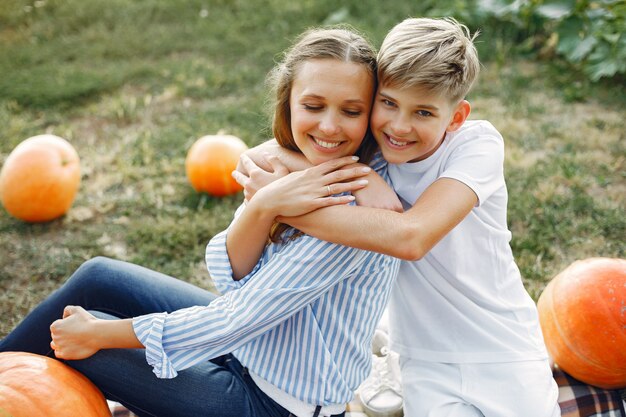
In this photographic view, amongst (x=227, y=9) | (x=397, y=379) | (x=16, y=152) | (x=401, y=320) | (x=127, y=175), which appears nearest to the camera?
(x=401, y=320)

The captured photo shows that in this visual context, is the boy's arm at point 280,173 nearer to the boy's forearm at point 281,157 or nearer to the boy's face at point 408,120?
the boy's forearm at point 281,157

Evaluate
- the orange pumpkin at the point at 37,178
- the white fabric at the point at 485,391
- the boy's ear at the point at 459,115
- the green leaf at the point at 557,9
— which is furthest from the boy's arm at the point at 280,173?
the green leaf at the point at 557,9

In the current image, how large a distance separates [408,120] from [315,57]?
1.30 feet

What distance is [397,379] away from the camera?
2.78m

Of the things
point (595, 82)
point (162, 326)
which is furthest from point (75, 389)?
point (595, 82)

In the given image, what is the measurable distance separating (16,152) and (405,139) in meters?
3.04

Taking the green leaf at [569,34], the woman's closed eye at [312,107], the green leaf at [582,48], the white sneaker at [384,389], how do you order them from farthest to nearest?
the green leaf at [569,34]
the green leaf at [582,48]
the white sneaker at [384,389]
the woman's closed eye at [312,107]

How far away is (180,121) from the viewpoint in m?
5.73

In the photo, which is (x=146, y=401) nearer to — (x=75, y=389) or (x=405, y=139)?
(x=75, y=389)

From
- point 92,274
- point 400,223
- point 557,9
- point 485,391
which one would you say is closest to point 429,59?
point 400,223

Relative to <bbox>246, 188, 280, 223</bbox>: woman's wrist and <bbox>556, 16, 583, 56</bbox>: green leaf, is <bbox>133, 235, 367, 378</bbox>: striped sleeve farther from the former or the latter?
<bbox>556, 16, 583, 56</bbox>: green leaf

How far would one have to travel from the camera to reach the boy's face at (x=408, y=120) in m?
2.14

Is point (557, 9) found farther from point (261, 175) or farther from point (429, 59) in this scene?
point (261, 175)

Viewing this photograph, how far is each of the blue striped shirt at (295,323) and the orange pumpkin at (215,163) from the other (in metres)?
2.27
